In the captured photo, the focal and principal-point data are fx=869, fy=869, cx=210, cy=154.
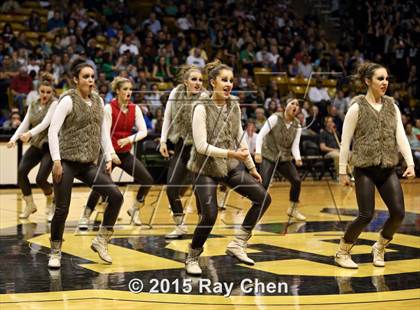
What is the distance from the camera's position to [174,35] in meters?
23.0

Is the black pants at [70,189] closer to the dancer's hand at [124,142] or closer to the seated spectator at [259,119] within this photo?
the dancer's hand at [124,142]

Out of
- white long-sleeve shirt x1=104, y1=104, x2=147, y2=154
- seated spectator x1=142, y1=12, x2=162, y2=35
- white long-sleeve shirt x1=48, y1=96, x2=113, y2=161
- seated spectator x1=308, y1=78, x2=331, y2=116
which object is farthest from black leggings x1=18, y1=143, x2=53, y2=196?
seated spectator x1=142, y1=12, x2=162, y2=35

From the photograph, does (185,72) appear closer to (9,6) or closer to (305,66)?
(305,66)

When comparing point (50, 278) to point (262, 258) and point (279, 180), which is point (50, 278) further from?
point (279, 180)

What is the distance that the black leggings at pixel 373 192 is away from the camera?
27.7 feet

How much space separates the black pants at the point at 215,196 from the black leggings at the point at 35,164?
3884 mm

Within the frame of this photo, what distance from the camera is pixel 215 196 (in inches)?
319

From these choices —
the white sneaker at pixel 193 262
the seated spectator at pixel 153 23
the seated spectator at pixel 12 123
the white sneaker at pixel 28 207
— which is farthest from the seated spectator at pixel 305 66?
the white sneaker at pixel 193 262

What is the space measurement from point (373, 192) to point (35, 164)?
5343 millimetres

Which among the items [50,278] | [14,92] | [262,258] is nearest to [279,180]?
Answer: [14,92]

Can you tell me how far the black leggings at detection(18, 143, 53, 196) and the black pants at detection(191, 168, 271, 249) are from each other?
3.88 meters

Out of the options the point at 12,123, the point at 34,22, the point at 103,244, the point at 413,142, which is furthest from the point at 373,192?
the point at 34,22

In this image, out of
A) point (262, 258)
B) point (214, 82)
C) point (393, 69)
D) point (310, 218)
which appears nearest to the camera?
point (214, 82)

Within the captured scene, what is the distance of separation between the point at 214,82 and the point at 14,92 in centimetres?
1036
